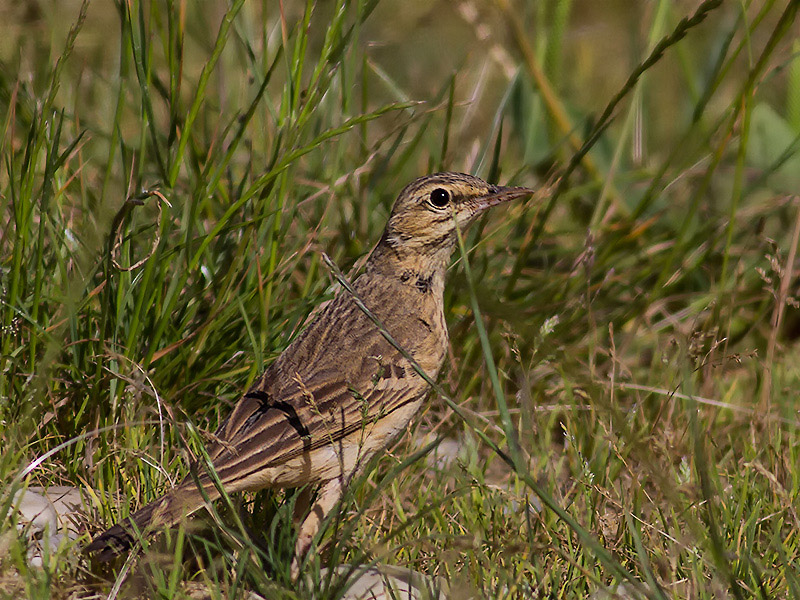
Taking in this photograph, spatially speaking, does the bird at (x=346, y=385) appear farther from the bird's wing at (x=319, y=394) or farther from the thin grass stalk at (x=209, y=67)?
the thin grass stalk at (x=209, y=67)

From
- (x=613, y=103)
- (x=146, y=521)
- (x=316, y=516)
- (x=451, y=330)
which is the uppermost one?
(x=613, y=103)

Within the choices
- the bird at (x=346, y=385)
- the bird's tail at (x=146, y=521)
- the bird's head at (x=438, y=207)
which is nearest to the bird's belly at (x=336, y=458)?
the bird at (x=346, y=385)

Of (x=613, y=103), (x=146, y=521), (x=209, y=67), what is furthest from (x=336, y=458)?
(x=613, y=103)

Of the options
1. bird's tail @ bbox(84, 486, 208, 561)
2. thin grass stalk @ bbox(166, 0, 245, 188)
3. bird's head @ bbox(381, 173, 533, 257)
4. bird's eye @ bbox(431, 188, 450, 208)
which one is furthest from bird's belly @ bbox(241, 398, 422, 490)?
thin grass stalk @ bbox(166, 0, 245, 188)

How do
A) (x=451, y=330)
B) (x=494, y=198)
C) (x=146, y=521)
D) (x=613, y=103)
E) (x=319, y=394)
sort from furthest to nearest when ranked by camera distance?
1. (x=451, y=330)
2. (x=494, y=198)
3. (x=613, y=103)
4. (x=319, y=394)
5. (x=146, y=521)

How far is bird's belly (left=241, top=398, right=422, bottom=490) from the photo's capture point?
138 inches

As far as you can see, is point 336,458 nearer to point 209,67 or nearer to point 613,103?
point 209,67

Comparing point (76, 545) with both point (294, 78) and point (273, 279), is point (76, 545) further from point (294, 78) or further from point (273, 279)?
point (294, 78)

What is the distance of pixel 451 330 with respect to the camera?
5.01 metres

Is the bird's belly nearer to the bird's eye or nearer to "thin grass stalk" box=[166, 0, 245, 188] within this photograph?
the bird's eye

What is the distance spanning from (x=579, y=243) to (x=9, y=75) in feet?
9.69

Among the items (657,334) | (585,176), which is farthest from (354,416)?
(585,176)

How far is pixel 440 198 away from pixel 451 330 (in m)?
0.99

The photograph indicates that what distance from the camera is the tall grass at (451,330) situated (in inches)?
128
